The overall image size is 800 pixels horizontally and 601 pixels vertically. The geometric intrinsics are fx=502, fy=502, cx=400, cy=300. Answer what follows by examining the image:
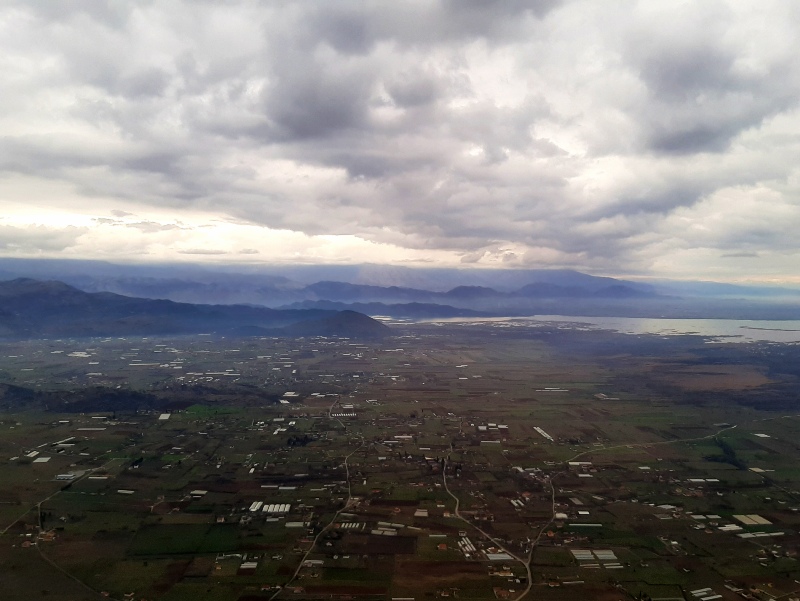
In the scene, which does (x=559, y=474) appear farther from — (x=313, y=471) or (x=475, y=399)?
(x=475, y=399)

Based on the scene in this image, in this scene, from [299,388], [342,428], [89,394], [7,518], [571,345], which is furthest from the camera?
[571,345]

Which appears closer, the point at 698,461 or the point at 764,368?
the point at 698,461

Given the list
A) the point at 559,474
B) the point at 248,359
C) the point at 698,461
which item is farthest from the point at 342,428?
the point at 248,359

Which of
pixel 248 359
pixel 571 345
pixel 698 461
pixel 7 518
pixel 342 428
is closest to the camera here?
pixel 7 518

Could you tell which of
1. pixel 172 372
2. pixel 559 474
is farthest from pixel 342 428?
pixel 172 372

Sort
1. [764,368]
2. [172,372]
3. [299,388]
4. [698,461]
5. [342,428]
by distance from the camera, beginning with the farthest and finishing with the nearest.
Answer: [764,368], [172,372], [299,388], [342,428], [698,461]

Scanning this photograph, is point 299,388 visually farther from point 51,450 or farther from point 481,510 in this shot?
point 481,510
